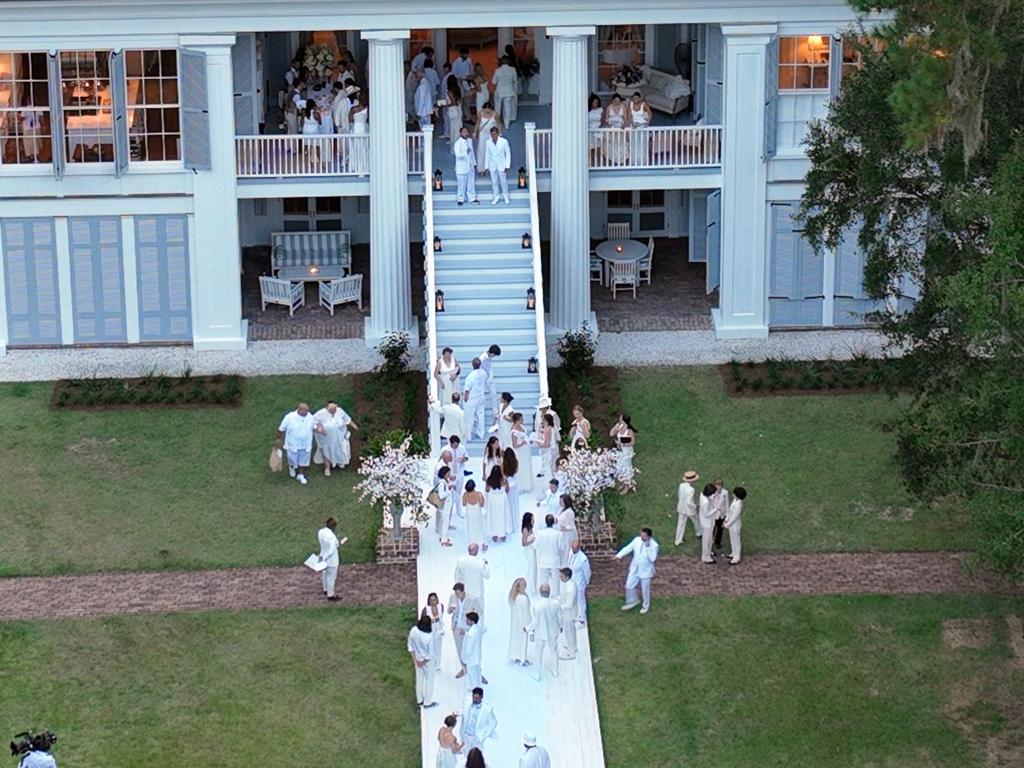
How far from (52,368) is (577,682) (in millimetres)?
13802

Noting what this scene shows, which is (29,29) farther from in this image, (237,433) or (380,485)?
(380,485)

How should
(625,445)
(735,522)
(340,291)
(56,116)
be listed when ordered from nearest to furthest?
(735,522) < (625,445) < (56,116) < (340,291)

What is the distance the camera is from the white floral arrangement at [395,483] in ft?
122

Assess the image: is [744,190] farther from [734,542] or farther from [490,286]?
[734,542]

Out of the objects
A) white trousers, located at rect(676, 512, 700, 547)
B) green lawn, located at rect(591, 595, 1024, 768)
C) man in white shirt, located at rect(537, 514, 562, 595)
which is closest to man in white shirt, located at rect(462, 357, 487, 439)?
white trousers, located at rect(676, 512, 700, 547)

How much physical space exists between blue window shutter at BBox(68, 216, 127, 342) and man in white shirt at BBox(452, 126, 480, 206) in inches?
232

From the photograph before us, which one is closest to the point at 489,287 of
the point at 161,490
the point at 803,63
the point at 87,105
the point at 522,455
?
the point at 522,455

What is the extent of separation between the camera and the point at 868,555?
37625mm

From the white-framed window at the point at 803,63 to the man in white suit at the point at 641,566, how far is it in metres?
11.5

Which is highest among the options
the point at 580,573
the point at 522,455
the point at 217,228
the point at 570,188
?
the point at 570,188

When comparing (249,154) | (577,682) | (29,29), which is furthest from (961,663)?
(29,29)

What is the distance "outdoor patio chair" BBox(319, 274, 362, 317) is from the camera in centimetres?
4619

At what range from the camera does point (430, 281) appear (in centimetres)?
4234

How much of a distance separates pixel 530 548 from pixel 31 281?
12775 millimetres
